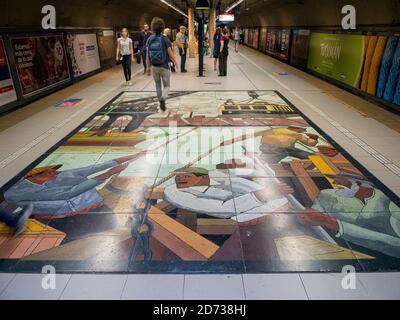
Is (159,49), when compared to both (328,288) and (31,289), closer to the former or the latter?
(31,289)

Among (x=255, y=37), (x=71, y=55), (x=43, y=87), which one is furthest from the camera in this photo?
(x=255, y=37)

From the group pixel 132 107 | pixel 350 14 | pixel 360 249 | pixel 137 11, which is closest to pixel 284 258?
pixel 360 249

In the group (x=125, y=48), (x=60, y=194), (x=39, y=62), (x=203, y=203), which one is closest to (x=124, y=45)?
(x=125, y=48)

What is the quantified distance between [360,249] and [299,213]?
0.74 metres

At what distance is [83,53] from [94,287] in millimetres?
12410

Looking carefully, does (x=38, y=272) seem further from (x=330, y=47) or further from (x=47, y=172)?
(x=330, y=47)

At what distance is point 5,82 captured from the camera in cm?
775

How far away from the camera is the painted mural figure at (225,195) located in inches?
143

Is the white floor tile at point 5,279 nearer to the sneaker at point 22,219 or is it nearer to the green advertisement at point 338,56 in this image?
the sneaker at point 22,219

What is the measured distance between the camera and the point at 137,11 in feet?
70.2

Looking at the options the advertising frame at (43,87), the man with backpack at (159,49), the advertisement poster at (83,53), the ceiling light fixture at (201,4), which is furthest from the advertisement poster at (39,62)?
the ceiling light fixture at (201,4)

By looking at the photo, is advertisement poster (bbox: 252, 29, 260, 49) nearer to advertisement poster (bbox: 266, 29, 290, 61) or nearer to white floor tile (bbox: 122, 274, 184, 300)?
advertisement poster (bbox: 266, 29, 290, 61)

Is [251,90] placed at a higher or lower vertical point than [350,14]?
lower

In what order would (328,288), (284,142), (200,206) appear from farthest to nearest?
(284,142), (200,206), (328,288)
